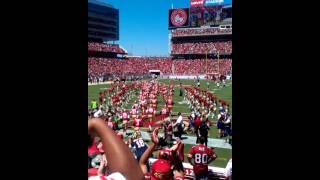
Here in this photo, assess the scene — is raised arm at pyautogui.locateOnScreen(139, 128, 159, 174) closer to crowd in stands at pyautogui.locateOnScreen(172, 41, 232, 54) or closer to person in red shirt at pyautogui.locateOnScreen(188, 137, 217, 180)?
person in red shirt at pyautogui.locateOnScreen(188, 137, 217, 180)

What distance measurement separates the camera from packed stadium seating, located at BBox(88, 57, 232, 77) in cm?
3869

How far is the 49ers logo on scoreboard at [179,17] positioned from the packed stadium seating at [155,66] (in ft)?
16.2

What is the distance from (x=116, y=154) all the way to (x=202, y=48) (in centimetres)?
4434

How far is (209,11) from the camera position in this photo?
4700cm

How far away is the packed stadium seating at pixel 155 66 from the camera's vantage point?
1523 inches

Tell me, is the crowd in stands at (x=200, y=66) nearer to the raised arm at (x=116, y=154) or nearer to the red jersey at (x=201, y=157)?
the red jersey at (x=201, y=157)

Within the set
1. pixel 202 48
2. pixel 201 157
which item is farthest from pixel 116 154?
pixel 202 48

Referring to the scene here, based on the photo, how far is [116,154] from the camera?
1.74 m

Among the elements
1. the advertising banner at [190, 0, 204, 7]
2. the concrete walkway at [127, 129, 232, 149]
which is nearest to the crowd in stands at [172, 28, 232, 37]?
the advertising banner at [190, 0, 204, 7]

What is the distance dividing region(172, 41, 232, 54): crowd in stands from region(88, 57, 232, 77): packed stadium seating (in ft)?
5.76

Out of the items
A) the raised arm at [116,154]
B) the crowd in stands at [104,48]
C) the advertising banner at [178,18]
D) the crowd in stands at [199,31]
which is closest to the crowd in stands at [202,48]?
the crowd in stands at [199,31]
